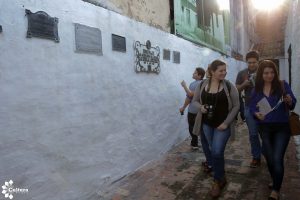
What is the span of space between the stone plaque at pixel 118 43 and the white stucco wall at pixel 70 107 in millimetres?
73

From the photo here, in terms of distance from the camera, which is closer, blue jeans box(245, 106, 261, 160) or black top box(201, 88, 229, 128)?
black top box(201, 88, 229, 128)

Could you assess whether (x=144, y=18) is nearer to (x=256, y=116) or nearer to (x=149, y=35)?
(x=149, y=35)

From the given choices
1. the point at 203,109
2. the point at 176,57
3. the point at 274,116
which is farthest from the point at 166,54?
the point at 274,116

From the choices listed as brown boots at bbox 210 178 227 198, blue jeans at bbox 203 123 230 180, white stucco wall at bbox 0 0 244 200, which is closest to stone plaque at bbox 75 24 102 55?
white stucco wall at bbox 0 0 244 200

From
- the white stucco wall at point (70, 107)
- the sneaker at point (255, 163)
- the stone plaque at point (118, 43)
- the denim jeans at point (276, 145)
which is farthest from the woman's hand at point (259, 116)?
the stone plaque at point (118, 43)

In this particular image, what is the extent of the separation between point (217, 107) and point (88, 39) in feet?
5.89

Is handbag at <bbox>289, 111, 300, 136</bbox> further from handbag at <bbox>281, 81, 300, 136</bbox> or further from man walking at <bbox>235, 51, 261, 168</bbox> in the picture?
man walking at <bbox>235, 51, 261, 168</bbox>

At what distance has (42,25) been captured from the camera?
3205mm

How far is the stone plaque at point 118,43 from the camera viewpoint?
4424mm

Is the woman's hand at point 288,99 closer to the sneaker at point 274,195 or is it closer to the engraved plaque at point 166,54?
the sneaker at point 274,195

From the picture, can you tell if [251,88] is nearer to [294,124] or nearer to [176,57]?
[294,124]

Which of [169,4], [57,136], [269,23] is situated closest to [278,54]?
[269,23]

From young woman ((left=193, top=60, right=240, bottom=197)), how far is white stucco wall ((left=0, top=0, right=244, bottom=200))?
1306mm

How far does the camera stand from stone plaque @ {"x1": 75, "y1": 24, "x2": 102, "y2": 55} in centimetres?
373
